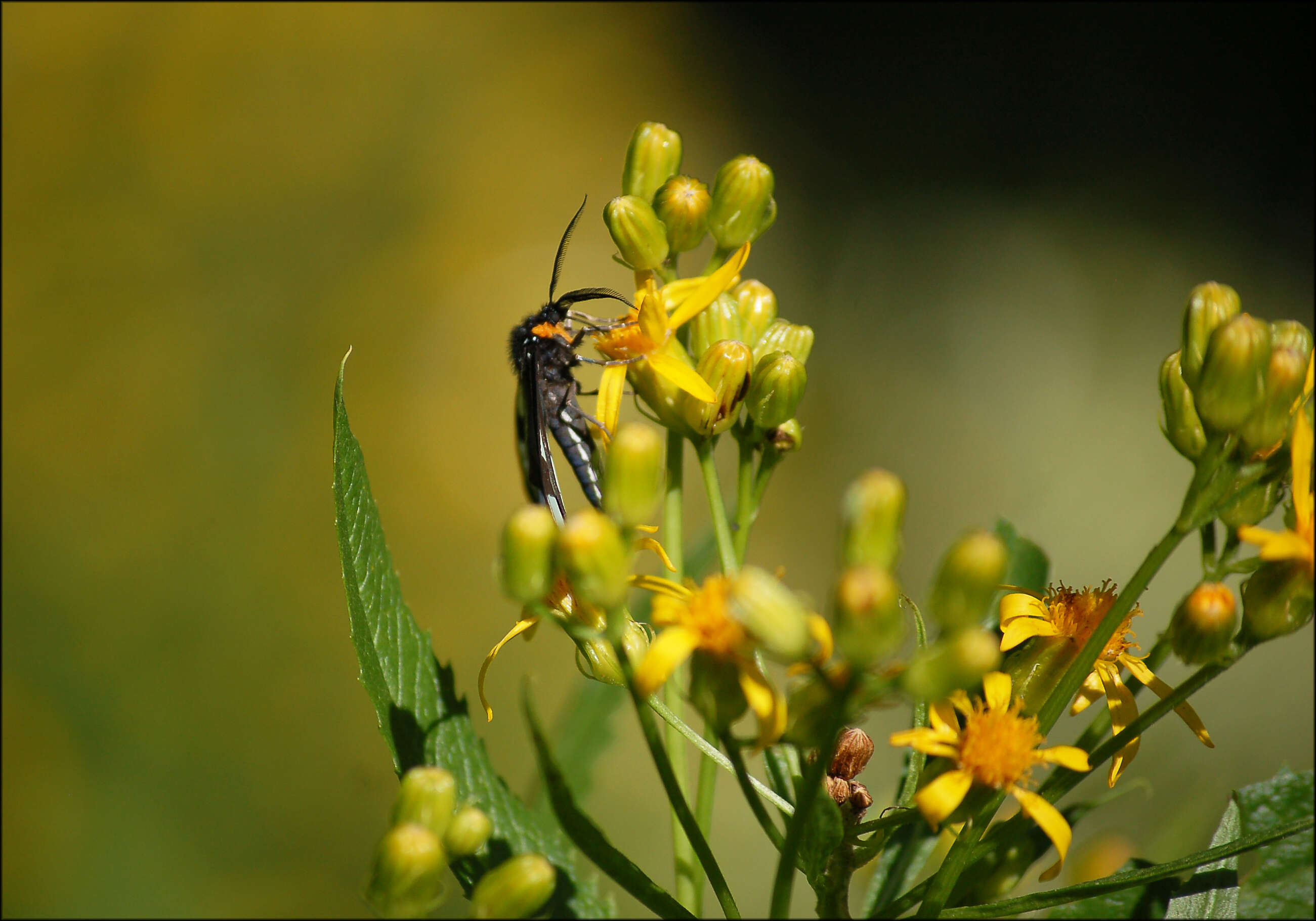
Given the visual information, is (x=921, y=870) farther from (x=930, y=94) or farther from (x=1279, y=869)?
(x=930, y=94)

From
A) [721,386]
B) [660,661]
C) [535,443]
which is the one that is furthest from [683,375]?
[660,661]

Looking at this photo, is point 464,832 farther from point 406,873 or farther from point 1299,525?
point 1299,525

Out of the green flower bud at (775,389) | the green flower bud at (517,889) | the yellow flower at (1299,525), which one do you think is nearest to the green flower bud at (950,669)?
the yellow flower at (1299,525)

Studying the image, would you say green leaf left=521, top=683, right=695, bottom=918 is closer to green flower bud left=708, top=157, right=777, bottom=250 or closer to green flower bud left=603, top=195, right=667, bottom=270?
green flower bud left=603, top=195, right=667, bottom=270

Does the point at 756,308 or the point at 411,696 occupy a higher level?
the point at 756,308

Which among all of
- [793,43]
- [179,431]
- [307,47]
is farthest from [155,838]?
[793,43]

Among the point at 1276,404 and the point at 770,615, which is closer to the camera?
the point at 770,615

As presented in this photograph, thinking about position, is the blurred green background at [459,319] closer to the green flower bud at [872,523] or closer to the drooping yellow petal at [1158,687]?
the drooping yellow petal at [1158,687]

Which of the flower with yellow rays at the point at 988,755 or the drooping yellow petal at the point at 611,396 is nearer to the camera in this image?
the flower with yellow rays at the point at 988,755
